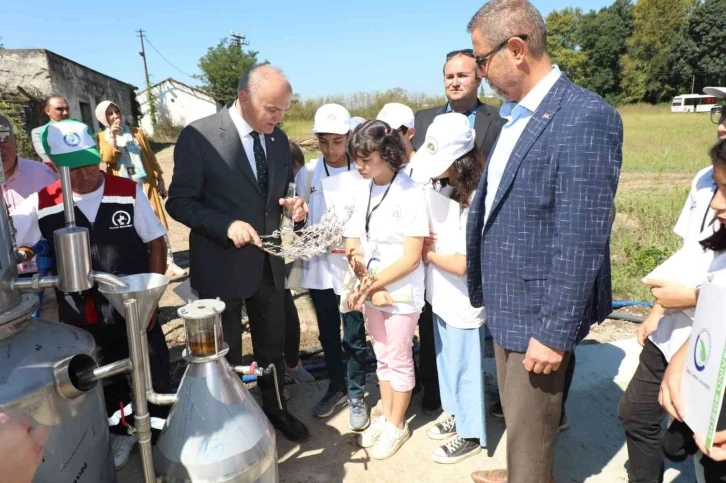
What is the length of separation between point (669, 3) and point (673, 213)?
58.0 metres

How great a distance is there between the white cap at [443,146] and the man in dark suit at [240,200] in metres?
0.81

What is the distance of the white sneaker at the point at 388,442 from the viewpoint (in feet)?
9.62

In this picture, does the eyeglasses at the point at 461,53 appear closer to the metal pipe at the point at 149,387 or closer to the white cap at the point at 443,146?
the white cap at the point at 443,146

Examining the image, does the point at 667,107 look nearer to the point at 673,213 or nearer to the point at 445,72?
the point at 673,213

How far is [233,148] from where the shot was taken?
2781mm

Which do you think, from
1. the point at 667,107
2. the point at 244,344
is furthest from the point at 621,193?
the point at 667,107

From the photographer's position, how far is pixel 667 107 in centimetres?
4516

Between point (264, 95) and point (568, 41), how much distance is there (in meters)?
63.9

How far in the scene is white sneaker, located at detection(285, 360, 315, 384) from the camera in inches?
151

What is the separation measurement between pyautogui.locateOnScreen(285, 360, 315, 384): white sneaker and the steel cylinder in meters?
2.41

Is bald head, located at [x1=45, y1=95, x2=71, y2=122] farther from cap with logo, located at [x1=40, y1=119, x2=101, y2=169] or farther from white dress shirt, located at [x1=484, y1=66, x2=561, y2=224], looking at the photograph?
white dress shirt, located at [x1=484, y1=66, x2=561, y2=224]

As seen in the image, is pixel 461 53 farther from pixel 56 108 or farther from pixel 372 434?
pixel 56 108

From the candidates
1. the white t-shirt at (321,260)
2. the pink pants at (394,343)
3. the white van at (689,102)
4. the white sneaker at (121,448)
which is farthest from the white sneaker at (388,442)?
the white van at (689,102)

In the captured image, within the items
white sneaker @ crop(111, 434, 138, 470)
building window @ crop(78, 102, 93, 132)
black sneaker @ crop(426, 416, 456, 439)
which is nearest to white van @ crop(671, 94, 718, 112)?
building window @ crop(78, 102, 93, 132)
